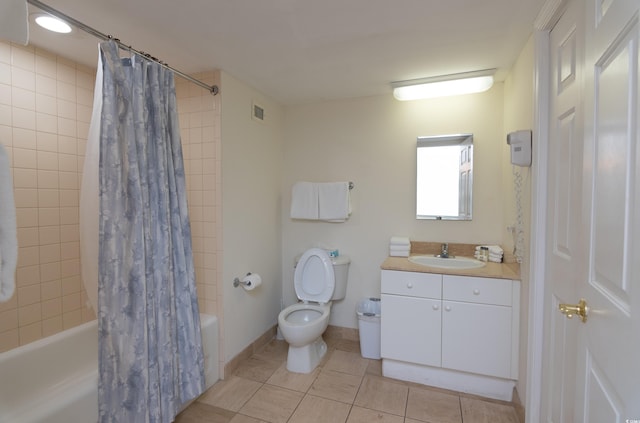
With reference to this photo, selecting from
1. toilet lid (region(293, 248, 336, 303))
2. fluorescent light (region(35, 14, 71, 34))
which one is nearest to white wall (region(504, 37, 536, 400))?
toilet lid (region(293, 248, 336, 303))

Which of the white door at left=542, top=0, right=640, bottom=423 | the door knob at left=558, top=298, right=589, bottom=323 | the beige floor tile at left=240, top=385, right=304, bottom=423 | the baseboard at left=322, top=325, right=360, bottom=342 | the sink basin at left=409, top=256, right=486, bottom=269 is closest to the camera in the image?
the white door at left=542, top=0, right=640, bottom=423

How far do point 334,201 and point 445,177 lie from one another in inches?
37.6

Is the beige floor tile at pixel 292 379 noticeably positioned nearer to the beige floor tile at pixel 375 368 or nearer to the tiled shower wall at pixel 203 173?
the beige floor tile at pixel 375 368

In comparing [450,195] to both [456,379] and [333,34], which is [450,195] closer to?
[456,379]

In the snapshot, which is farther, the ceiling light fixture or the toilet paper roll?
the toilet paper roll

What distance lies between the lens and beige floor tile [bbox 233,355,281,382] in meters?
2.17

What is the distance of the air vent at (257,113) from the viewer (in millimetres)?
2435

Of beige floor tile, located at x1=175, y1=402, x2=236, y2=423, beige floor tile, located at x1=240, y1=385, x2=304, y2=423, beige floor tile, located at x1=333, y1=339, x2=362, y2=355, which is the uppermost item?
beige floor tile, located at x1=333, y1=339, x2=362, y2=355

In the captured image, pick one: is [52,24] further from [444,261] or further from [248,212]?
[444,261]

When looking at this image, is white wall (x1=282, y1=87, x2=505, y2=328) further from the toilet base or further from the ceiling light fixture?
the toilet base

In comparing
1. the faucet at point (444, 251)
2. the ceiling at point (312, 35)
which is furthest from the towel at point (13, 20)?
the faucet at point (444, 251)

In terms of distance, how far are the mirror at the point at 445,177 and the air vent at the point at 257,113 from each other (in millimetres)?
1375

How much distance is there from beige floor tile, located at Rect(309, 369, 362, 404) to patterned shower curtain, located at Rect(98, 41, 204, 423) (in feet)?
2.65

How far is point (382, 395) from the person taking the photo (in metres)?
1.96
